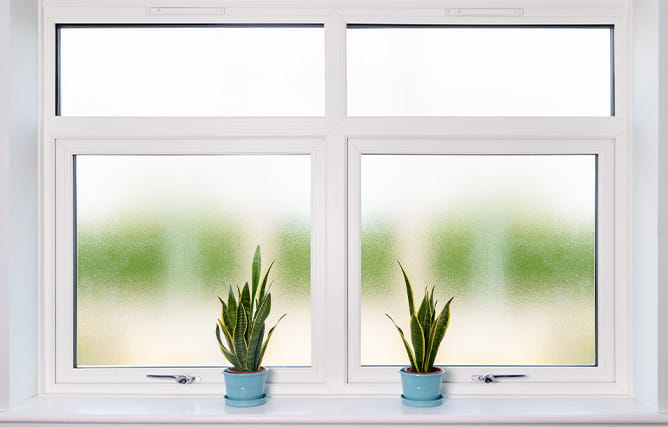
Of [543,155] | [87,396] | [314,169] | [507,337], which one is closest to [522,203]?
[543,155]

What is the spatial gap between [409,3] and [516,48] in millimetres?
361

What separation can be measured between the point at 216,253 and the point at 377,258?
1.62 feet

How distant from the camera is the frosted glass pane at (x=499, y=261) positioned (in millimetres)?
2066

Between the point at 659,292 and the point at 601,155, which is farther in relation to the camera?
the point at 601,155

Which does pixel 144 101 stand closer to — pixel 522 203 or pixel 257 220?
pixel 257 220

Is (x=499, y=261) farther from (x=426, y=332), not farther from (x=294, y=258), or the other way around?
(x=294, y=258)

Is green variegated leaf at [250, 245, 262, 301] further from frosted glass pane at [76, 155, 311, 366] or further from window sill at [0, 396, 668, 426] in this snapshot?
window sill at [0, 396, 668, 426]

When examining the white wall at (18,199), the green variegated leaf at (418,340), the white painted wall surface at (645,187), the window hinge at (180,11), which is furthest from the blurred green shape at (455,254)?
the white wall at (18,199)

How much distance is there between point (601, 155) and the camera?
2037 millimetres

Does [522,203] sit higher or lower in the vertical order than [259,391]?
higher

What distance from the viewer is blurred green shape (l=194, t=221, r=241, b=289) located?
208 cm

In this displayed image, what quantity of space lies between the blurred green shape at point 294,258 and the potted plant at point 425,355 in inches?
12.9

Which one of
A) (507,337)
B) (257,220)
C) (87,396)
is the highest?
(257,220)

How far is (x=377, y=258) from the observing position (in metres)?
2.07
